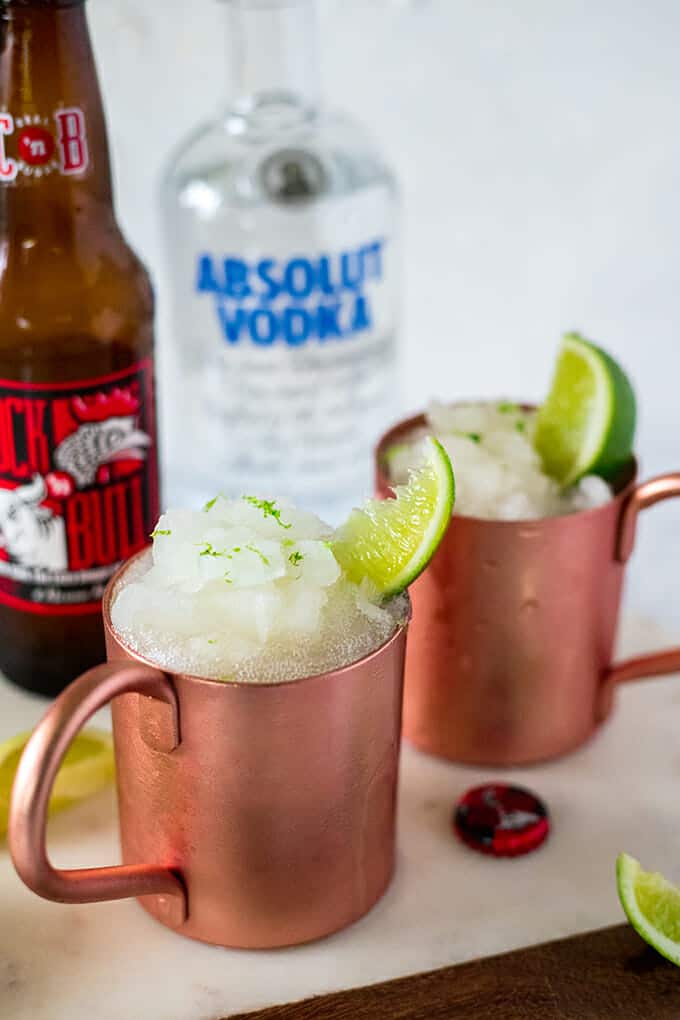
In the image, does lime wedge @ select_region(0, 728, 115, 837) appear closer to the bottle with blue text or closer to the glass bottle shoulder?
the bottle with blue text

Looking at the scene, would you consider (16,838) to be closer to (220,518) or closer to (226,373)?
(220,518)

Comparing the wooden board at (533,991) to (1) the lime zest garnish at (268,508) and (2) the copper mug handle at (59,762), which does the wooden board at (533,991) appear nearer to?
(2) the copper mug handle at (59,762)

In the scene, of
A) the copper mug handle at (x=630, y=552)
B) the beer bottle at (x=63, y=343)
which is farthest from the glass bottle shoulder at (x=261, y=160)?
the copper mug handle at (x=630, y=552)

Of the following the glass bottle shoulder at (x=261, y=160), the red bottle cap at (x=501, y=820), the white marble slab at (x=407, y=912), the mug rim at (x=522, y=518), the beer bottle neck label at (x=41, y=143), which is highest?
the beer bottle neck label at (x=41, y=143)

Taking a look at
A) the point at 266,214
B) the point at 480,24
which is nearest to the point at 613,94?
the point at 480,24

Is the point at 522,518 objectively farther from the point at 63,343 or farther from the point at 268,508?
the point at 63,343
